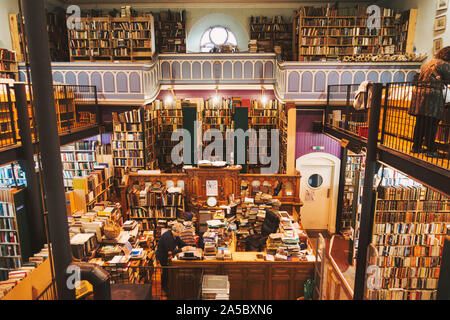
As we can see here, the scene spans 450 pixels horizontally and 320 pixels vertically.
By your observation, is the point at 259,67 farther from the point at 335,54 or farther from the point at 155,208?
the point at 155,208

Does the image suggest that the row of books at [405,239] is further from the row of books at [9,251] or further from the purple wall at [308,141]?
the row of books at [9,251]

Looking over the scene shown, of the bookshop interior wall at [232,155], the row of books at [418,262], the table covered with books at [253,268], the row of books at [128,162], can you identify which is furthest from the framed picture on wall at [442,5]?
the row of books at [128,162]

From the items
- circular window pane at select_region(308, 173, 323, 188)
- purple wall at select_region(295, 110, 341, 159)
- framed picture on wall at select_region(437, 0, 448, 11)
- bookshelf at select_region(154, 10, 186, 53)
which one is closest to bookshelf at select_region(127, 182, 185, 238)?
purple wall at select_region(295, 110, 341, 159)

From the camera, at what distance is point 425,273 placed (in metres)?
6.28

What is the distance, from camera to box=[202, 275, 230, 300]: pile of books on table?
521 centimetres

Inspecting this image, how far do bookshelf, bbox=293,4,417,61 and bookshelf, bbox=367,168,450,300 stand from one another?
20.5ft

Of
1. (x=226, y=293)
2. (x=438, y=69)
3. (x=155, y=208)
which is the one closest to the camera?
(x=438, y=69)

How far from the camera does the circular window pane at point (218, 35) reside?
1298 cm

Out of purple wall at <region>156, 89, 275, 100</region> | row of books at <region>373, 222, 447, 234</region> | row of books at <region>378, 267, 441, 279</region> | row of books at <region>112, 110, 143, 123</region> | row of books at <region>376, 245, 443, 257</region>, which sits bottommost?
row of books at <region>378, 267, 441, 279</region>

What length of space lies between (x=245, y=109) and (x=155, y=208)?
4416 mm

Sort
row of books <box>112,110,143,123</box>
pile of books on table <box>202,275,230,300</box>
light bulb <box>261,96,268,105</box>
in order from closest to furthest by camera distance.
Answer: pile of books on table <box>202,275,230,300</box> → row of books <box>112,110,143,123</box> → light bulb <box>261,96,268,105</box>

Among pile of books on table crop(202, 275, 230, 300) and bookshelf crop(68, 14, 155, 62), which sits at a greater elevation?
bookshelf crop(68, 14, 155, 62)

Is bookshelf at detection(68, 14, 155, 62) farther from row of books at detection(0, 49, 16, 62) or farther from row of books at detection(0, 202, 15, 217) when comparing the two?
row of books at detection(0, 202, 15, 217)
